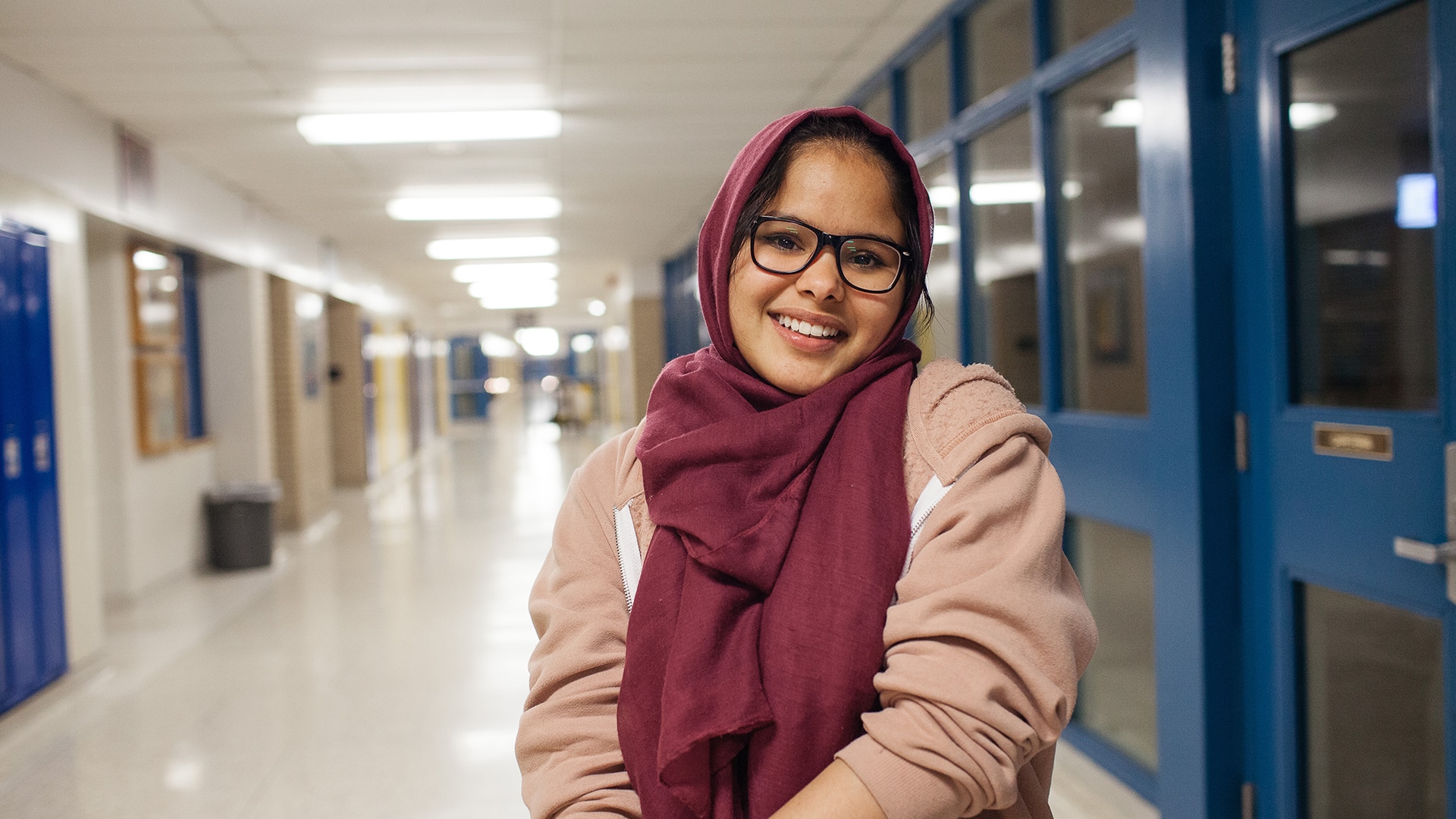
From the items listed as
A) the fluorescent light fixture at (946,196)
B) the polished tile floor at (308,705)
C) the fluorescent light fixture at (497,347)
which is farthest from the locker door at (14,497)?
the fluorescent light fixture at (497,347)

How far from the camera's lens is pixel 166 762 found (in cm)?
352

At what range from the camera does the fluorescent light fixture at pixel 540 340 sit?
31.4m

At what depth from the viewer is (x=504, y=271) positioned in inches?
549

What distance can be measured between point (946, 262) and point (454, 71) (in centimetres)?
249

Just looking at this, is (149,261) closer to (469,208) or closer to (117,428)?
(117,428)

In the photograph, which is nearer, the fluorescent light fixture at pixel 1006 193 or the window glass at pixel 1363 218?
the window glass at pixel 1363 218

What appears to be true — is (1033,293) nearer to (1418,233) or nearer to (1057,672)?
(1418,233)

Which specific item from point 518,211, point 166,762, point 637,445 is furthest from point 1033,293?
point 518,211

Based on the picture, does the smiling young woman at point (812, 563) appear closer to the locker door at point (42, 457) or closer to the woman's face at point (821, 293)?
the woman's face at point (821, 293)

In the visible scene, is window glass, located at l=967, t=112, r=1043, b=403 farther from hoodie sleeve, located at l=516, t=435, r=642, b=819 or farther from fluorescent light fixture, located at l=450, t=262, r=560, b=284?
fluorescent light fixture, located at l=450, t=262, r=560, b=284

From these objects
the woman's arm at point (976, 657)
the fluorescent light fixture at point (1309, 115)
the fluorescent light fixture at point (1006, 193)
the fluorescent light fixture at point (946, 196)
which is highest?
the fluorescent light fixture at point (946, 196)

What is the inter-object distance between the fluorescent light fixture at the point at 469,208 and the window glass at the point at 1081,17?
5530 mm

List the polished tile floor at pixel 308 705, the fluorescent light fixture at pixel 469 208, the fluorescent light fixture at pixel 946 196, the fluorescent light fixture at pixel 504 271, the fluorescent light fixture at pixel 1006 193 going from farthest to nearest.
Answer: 1. the fluorescent light fixture at pixel 504 271
2. the fluorescent light fixture at pixel 469 208
3. the fluorescent light fixture at pixel 946 196
4. the fluorescent light fixture at pixel 1006 193
5. the polished tile floor at pixel 308 705

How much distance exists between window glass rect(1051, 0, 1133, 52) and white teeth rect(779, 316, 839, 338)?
2249 mm
